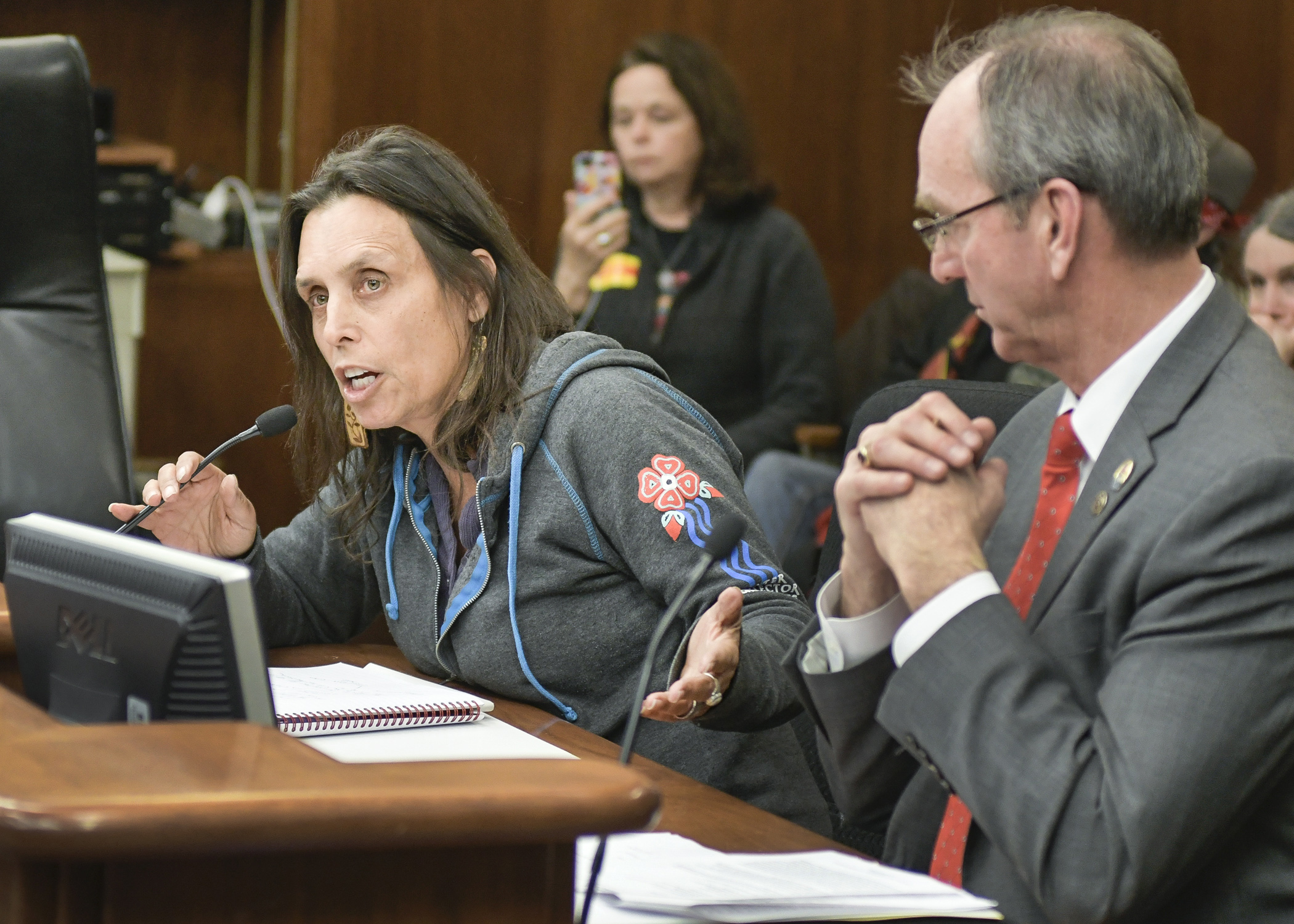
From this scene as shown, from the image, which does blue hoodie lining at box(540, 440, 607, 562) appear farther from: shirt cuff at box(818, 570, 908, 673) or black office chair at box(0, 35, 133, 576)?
black office chair at box(0, 35, 133, 576)

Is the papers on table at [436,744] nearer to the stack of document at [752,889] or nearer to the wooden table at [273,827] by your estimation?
the stack of document at [752,889]

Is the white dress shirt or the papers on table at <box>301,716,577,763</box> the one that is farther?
the papers on table at <box>301,716,577,763</box>

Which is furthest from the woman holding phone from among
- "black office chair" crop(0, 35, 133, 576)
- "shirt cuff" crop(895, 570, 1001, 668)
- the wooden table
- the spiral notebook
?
the wooden table

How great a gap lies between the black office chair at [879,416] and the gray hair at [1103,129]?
36cm

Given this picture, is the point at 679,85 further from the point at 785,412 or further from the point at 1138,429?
the point at 1138,429

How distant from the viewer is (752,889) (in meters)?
0.88

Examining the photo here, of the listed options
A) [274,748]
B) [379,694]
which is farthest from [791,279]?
[274,748]

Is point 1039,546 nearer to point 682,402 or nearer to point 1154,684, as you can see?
point 1154,684

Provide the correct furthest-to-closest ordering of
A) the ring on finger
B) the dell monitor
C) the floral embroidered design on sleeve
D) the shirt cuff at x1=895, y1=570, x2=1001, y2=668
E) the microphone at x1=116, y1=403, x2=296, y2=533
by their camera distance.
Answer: the microphone at x1=116, y1=403, x2=296, y2=533, the floral embroidered design on sleeve, the ring on finger, the shirt cuff at x1=895, y1=570, x2=1001, y2=668, the dell monitor

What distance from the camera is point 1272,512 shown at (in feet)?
2.87

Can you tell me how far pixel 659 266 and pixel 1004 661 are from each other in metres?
2.24

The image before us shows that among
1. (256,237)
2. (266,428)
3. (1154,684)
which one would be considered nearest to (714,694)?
(1154,684)

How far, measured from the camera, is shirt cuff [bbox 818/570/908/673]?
1014 mm

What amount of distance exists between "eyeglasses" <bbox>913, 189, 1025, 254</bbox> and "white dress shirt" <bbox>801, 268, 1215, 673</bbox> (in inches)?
5.2
